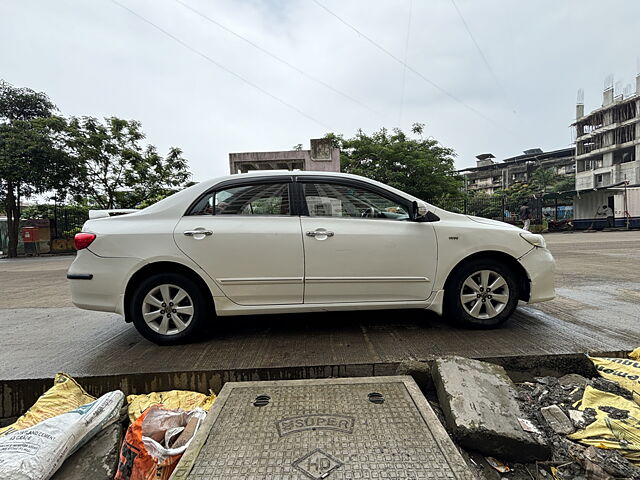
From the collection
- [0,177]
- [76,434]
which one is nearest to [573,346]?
[76,434]

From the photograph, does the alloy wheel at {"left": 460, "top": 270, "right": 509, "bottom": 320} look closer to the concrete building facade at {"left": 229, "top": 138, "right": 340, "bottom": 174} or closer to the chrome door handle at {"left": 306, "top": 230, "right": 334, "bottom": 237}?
the chrome door handle at {"left": 306, "top": 230, "right": 334, "bottom": 237}

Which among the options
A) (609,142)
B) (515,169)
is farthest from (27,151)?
(515,169)

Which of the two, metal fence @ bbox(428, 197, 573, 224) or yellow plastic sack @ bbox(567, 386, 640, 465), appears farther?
metal fence @ bbox(428, 197, 573, 224)

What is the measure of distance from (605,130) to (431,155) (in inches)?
1574

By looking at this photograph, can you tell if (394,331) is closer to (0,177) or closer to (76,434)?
(76,434)

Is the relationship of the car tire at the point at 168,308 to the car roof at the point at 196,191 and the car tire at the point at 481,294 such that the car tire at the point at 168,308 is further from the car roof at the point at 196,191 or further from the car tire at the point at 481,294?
the car tire at the point at 481,294

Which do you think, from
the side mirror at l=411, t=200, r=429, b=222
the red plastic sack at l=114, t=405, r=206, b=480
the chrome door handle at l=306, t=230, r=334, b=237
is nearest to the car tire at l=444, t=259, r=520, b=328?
the side mirror at l=411, t=200, r=429, b=222

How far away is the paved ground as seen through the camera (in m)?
2.70

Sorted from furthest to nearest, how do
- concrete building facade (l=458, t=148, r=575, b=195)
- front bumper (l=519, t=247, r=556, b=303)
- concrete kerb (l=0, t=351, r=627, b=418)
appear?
concrete building facade (l=458, t=148, r=575, b=195), front bumper (l=519, t=247, r=556, b=303), concrete kerb (l=0, t=351, r=627, b=418)

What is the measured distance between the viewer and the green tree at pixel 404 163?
1778 centimetres

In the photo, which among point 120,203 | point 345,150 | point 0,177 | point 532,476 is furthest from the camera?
point 345,150

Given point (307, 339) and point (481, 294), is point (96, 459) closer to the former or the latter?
point (307, 339)

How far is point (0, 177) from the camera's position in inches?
621

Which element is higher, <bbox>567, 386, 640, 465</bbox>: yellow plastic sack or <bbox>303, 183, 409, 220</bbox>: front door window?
<bbox>303, 183, 409, 220</bbox>: front door window
